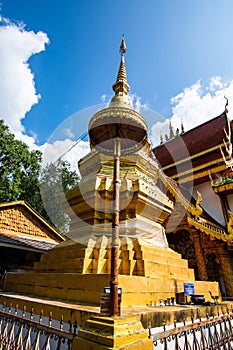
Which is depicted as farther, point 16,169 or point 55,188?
point 55,188

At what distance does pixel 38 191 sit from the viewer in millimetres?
20844

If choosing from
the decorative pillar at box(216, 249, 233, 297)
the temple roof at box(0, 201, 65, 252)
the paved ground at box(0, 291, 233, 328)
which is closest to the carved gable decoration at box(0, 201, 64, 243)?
the temple roof at box(0, 201, 65, 252)

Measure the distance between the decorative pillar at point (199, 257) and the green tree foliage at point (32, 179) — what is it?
10.1 m

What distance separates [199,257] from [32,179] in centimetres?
1486

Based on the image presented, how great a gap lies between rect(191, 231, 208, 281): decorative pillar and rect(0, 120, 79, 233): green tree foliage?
10.1 m

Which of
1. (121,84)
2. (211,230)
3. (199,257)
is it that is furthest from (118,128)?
(199,257)

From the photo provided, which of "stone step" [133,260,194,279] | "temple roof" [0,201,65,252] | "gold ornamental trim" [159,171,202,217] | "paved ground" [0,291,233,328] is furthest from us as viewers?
"temple roof" [0,201,65,252]

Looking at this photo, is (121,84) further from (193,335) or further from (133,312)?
(193,335)

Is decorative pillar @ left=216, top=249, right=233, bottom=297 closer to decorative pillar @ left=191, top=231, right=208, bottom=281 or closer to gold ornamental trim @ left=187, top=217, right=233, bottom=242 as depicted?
decorative pillar @ left=191, top=231, right=208, bottom=281

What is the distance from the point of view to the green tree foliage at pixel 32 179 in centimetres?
1747

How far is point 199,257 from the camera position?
1135cm

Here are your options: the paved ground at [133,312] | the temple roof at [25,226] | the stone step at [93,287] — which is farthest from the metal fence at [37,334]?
the temple roof at [25,226]

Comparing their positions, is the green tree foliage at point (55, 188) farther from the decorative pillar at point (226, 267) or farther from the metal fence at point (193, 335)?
the metal fence at point (193, 335)

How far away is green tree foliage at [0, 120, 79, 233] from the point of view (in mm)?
17469
